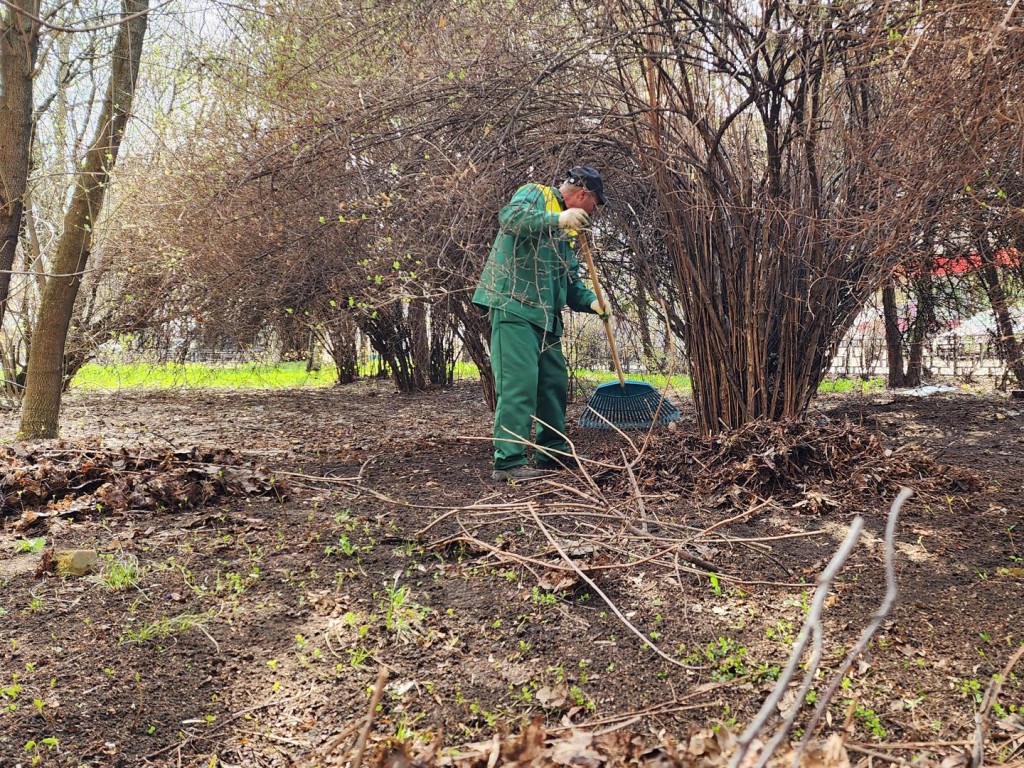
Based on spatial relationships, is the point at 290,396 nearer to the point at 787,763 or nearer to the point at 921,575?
the point at 921,575

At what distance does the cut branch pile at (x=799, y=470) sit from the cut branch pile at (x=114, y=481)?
1963mm

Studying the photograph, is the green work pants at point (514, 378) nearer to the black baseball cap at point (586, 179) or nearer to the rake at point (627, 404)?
the black baseball cap at point (586, 179)

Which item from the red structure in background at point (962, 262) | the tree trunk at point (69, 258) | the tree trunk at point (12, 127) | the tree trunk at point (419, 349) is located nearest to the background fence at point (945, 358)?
the red structure in background at point (962, 262)

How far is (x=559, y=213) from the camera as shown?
405 cm

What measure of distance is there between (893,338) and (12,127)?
7737 millimetres

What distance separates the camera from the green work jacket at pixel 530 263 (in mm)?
4148

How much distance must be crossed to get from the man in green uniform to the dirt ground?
1.28 feet

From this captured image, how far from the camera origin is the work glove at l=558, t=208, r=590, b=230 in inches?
156

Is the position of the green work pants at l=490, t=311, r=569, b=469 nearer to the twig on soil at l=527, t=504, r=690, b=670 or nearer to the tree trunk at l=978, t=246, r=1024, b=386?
→ the twig on soil at l=527, t=504, r=690, b=670

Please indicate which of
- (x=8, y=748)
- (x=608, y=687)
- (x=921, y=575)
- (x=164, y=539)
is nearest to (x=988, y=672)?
(x=921, y=575)

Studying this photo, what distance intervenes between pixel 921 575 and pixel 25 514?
361 cm

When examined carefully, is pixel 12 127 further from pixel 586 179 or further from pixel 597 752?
pixel 597 752

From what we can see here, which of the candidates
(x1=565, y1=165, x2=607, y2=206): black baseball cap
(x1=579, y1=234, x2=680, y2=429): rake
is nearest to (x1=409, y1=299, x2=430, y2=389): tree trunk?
(x1=579, y1=234, x2=680, y2=429): rake

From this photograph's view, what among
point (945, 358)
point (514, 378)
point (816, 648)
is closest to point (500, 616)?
point (816, 648)
